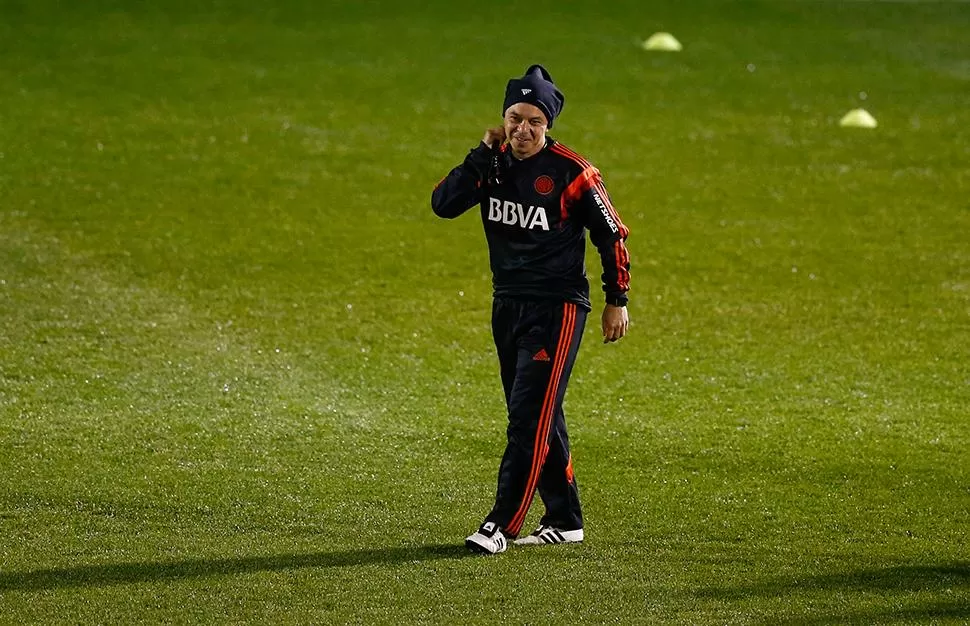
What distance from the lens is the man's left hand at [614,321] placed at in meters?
6.30

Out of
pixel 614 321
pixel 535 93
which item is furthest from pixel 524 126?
pixel 614 321

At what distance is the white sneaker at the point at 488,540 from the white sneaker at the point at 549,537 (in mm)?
141

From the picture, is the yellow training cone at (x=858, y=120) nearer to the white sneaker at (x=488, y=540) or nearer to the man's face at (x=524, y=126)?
the man's face at (x=524, y=126)

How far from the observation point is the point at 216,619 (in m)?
5.47

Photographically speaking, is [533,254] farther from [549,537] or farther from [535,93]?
[549,537]

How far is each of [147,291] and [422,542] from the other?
520 cm

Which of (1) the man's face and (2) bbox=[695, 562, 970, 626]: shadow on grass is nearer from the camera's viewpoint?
(2) bbox=[695, 562, 970, 626]: shadow on grass

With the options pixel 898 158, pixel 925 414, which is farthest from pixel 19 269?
pixel 898 158

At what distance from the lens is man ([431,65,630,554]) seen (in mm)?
6184

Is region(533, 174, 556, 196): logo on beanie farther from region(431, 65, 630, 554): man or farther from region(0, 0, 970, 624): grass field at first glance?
region(0, 0, 970, 624): grass field

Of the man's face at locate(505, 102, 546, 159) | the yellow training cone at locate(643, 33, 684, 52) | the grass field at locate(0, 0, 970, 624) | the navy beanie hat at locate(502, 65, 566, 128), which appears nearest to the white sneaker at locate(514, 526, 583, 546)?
the grass field at locate(0, 0, 970, 624)

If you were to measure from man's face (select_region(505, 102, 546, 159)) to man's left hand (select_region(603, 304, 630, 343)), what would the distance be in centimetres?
77

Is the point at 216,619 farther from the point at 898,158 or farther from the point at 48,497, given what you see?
the point at 898,158

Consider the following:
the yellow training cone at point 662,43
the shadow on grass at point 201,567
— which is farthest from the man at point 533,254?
the yellow training cone at point 662,43
